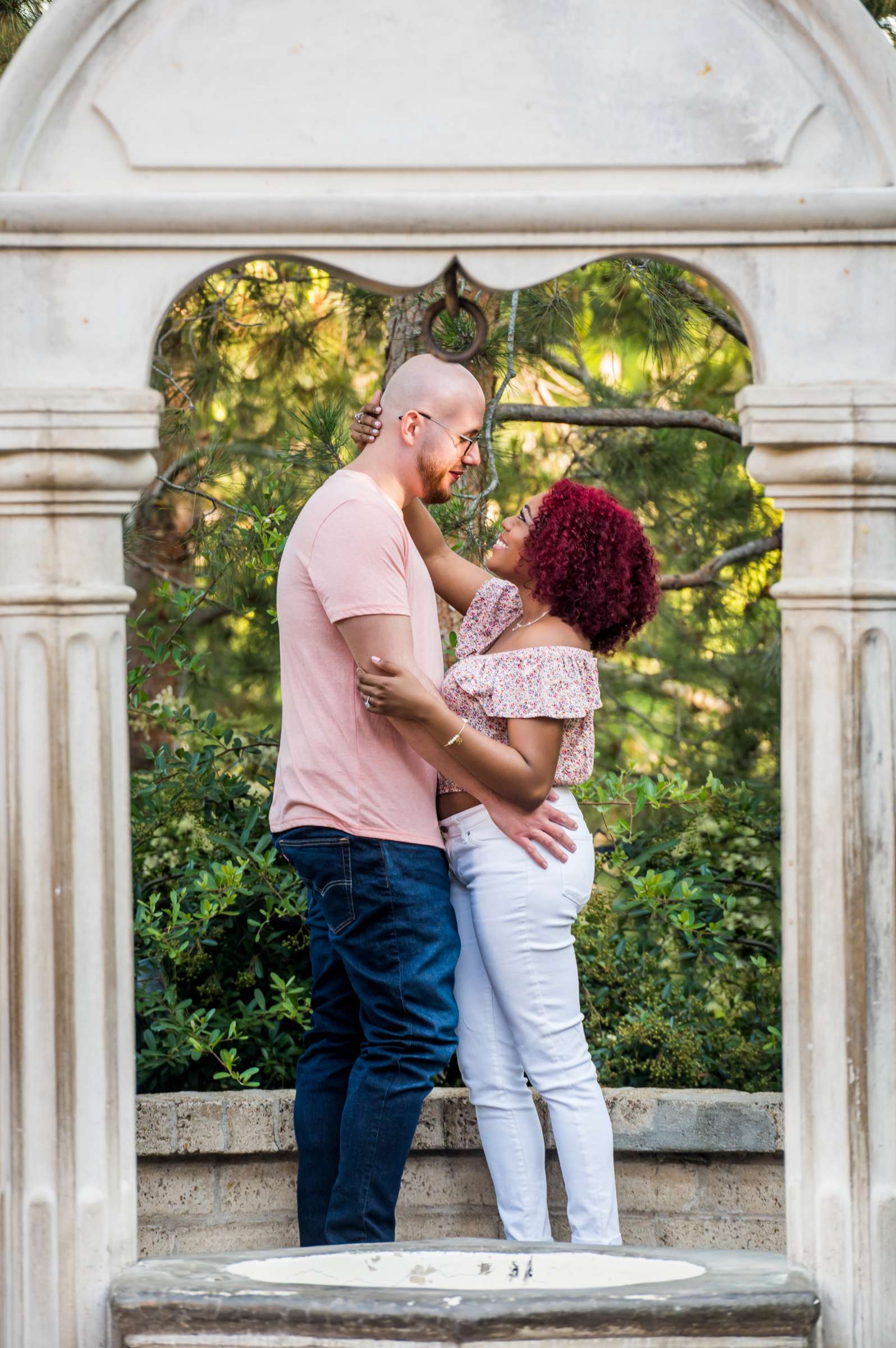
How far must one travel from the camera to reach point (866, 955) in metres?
2.26

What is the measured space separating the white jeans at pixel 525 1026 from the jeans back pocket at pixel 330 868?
0.24 m

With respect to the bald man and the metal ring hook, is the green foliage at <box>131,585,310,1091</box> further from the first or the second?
the metal ring hook

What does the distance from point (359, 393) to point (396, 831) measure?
3721mm

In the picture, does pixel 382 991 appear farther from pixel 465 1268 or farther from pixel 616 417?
pixel 616 417

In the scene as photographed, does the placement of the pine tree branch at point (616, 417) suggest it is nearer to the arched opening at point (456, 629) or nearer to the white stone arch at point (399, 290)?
the arched opening at point (456, 629)

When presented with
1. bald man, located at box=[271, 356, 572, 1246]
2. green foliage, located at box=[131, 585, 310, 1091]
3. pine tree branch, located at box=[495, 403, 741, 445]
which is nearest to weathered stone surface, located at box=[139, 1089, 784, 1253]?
green foliage, located at box=[131, 585, 310, 1091]

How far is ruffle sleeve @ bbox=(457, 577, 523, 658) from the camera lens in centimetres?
285

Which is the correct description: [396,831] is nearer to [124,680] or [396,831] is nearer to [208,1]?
[124,680]

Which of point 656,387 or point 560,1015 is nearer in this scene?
point 560,1015

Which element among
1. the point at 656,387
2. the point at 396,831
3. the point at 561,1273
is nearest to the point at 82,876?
the point at 396,831

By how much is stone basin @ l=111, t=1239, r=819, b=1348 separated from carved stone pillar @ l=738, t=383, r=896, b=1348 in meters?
0.11

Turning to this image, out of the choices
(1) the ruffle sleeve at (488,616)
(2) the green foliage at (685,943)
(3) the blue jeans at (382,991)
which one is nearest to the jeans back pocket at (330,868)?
(3) the blue jeans at (382,991)

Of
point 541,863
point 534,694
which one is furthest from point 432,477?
point 541,863

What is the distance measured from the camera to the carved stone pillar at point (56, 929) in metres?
2.23
